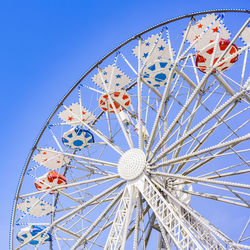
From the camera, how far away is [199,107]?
13117 mm

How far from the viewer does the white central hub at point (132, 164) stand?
1264cm

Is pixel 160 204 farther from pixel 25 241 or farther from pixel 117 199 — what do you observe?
pixel 25 241

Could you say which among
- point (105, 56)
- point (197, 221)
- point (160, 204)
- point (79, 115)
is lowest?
point (197, 221)

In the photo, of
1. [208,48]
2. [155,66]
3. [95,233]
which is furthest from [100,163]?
[208,48]

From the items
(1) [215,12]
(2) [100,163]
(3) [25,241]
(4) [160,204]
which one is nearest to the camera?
(4) [160,204]

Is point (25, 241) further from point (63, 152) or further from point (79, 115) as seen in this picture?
point (79, 115)

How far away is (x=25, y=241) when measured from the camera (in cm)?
1545

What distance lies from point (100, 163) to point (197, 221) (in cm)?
422

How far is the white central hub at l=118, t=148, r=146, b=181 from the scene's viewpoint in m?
12.6

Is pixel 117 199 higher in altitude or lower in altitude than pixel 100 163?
lower

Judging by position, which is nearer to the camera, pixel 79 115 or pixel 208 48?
pixel 208 48

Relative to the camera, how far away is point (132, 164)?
12.9m

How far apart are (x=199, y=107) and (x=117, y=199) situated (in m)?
4.23

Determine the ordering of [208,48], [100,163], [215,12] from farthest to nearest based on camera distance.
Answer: [100,163] < [215,12] < [208,48]
